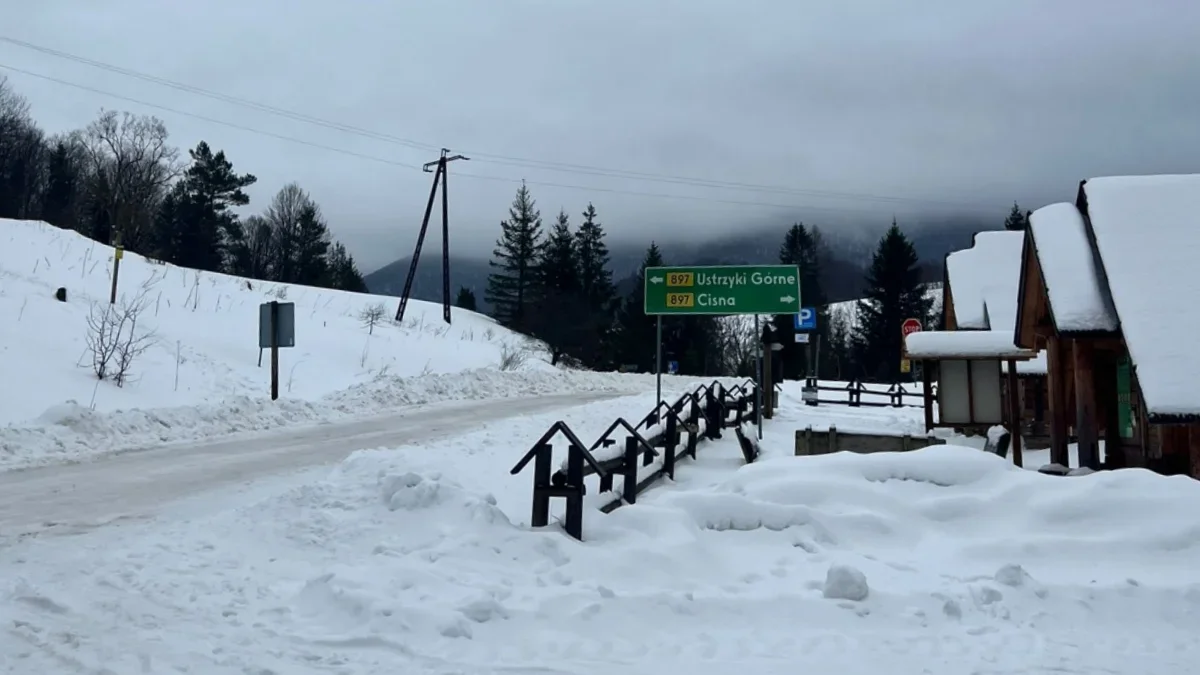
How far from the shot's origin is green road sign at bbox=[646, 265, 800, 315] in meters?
15.7

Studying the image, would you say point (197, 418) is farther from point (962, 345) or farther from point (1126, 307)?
point (962, 345)

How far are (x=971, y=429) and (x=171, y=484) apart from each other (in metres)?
17.8

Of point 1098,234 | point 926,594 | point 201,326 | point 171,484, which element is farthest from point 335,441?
point 201,326

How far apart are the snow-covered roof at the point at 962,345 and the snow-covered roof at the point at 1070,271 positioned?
659 cm

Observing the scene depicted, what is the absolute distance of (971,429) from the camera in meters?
21.6

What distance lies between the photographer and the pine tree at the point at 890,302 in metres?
71.8

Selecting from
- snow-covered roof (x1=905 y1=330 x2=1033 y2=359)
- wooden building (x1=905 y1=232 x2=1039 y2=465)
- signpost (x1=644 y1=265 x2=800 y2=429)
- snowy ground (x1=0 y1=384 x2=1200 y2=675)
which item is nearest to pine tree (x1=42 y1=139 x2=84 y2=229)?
wooden building (x1=905 y1=232 x2=1039 y2=465)

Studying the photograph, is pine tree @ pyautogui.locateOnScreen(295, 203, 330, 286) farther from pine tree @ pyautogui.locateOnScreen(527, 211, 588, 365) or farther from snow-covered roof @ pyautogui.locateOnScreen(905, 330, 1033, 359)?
snow-covered roof @ pyautogui.locateOnScreen(905, 330, 1033, 359)

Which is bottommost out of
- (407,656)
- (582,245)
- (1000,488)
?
(407,656)

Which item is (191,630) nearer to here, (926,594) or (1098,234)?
(926,594)

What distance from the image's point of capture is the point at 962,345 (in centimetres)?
2033

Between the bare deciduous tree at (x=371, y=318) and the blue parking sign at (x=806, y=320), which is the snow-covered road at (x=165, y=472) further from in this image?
the bare deciduous tree at (x=371, y=318)

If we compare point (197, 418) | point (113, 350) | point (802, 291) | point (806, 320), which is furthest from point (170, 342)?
point (802, 291)

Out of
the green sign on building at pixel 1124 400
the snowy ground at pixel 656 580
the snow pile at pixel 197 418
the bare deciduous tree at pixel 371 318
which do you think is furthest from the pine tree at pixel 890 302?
the snowy ground at pixel 656 580
